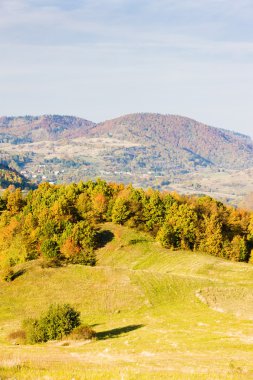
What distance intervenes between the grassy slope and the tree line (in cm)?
721

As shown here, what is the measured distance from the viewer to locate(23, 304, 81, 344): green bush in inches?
1903

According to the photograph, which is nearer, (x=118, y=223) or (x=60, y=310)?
(x=60, y=310)

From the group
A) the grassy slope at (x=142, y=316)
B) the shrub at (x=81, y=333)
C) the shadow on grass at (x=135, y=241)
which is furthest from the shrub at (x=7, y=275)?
the shrub at (x=81, y=333)

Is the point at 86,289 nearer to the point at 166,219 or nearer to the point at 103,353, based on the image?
the point at 103,353

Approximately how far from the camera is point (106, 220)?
12225 cm

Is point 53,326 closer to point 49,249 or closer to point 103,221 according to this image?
point 49,249

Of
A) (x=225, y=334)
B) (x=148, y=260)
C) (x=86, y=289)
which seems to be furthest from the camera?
(x=148, y=260)

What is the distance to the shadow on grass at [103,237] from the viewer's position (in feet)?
355

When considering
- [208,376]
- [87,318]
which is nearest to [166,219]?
[87,318]

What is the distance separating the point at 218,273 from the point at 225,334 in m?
40.9

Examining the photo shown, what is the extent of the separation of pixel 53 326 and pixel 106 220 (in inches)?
2904

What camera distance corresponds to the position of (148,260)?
10006 cm

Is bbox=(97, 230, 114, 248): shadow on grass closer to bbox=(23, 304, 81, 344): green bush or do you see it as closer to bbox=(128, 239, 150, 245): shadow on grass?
bbox=(128, 239, 150, 245): shadow on grass

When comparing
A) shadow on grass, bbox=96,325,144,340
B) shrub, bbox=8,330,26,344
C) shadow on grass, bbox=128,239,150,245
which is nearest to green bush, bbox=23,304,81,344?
shrub, bbox=8,330,26,344
